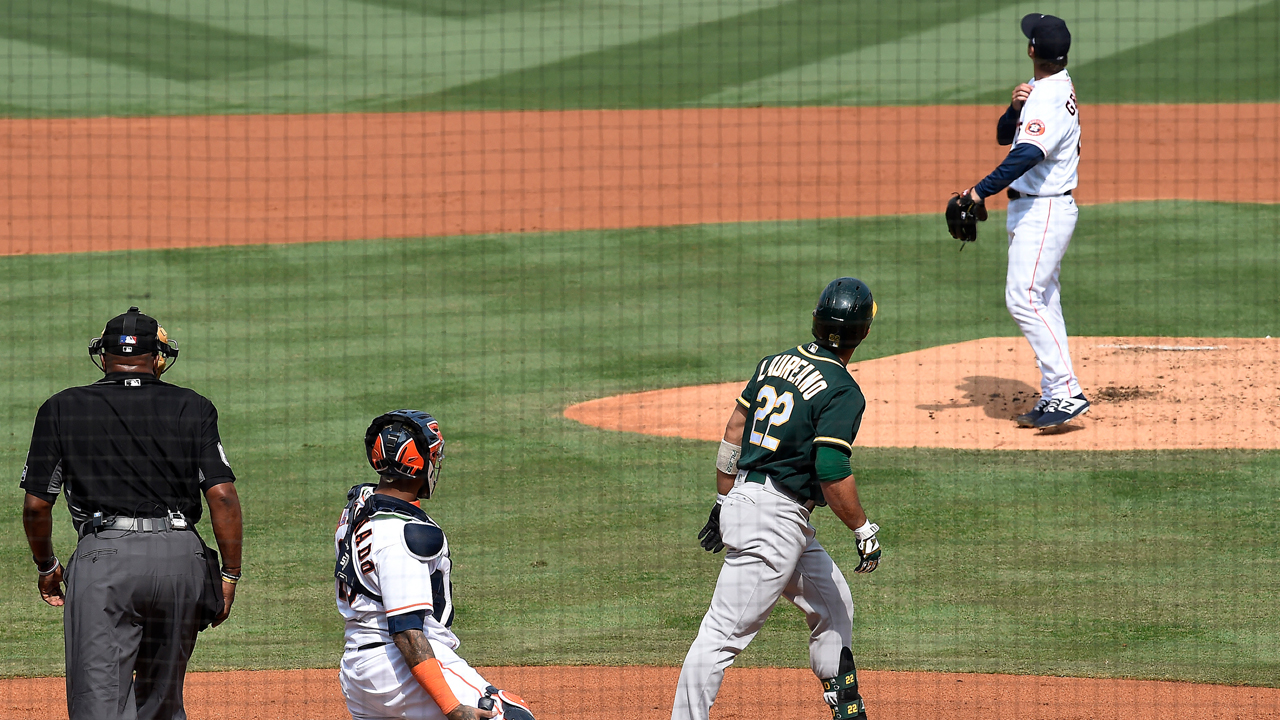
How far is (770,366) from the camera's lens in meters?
5.85

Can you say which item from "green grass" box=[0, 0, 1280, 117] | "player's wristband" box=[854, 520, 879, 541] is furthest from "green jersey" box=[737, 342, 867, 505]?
"green grass" box=[0, 0, 1280, 117]

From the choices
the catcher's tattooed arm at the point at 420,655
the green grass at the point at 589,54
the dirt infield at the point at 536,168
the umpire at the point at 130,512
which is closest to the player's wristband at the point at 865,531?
the catcher's tattooed arm at the point at 420,655

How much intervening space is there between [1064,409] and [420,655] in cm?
682

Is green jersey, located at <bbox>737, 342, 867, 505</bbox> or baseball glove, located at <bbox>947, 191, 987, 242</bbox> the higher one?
baseball glove, located at <bbox>947, 191, 987, 242</bbox>

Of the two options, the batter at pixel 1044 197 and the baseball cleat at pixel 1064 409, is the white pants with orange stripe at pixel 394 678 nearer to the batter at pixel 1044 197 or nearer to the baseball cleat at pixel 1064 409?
the batter at pixel 1044 197

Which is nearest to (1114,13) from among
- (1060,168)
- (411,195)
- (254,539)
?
(411,195)

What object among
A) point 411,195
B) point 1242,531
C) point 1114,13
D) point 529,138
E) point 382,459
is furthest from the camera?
point 1114,13

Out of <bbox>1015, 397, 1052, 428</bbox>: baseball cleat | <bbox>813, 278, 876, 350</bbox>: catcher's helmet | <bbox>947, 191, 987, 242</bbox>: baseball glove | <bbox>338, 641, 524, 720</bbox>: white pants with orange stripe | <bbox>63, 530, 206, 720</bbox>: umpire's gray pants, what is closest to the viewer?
<bbox>338, 641, 524, 720</bbox>: white pants with orange stripe

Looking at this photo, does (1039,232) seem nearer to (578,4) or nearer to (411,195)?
(411,195)

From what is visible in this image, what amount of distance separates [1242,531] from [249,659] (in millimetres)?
5299

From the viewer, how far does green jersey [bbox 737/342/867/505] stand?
5.61 meters

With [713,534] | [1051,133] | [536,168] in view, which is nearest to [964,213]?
[1051,133]

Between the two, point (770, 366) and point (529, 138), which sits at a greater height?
point (529, 138)

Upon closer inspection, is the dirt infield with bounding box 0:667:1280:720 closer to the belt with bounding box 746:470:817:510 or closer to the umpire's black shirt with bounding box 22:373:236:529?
the belt with bounding box 746:470:817:510
